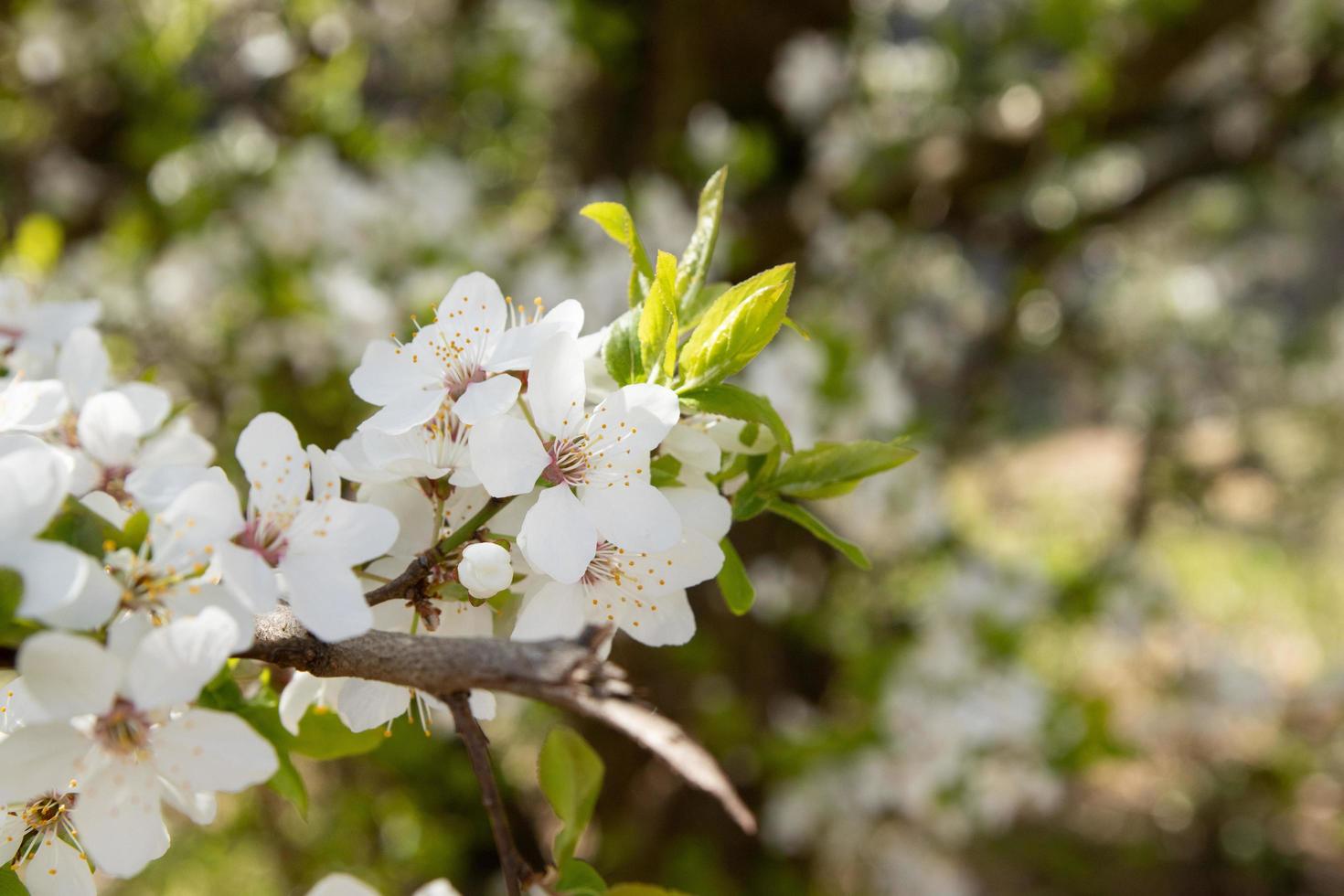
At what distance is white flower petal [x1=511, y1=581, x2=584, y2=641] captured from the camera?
61 cm

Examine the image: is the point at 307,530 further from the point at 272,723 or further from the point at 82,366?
the point at 82,366

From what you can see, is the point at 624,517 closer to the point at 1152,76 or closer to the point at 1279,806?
the point at 1152,76

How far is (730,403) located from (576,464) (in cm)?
10

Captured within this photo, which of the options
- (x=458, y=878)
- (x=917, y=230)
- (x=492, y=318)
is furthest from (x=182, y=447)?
(x=917, y=230)

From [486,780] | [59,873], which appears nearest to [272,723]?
[59,873]

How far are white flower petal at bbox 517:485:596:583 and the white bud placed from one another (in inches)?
0.5

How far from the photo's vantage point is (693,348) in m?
0.64

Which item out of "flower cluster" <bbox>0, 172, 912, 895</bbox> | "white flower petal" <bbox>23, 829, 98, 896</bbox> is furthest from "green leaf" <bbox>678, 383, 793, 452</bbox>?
"white flower petal" <bbox>23, 829, 98, 896</bbox>

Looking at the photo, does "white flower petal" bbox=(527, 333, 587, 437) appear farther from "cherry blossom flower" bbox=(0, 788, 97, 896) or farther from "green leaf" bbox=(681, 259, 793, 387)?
"cherry blossom flower" bbox=(0, 788, 97, 896)

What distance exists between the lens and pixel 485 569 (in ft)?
1.88

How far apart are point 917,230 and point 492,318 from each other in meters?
2.25

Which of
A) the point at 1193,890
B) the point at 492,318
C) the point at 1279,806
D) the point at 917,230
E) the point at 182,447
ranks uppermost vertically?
the point at 492,318

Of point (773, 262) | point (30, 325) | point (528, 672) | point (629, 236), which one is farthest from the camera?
point (773, 262)

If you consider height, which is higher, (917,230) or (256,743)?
(256,743)
